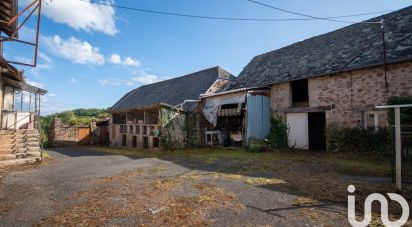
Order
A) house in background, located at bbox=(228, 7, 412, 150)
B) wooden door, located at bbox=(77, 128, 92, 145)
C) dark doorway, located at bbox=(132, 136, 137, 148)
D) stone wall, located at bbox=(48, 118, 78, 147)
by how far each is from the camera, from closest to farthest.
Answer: house in background, located at bbox=(228, 7, 412, 150) < dark doorway, located at bbox=(132, 136, 137, 148) < stone wall, located at bbox=(48, 118, 78, 147) < wooden door, located at bbox=(77, 128, 92, 145)

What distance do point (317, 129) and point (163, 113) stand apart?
31.9 feet

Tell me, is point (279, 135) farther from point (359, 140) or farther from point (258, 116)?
point (359, 140)

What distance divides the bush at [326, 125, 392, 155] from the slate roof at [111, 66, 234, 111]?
1028 centimetres

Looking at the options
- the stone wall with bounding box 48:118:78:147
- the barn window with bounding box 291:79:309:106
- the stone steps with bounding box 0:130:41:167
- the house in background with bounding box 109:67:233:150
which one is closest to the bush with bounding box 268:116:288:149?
the barn window with bounding box 291:79:309:106

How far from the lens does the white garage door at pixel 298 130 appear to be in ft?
44.8

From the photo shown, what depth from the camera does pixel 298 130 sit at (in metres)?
13.9

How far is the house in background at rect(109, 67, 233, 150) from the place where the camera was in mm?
15141

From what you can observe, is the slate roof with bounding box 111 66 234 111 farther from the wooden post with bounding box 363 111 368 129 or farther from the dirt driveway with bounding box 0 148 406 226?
the wooden post with bounding box 363 111 368 129

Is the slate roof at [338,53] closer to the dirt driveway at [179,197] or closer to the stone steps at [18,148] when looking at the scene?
the dirt driveway at [179,197]

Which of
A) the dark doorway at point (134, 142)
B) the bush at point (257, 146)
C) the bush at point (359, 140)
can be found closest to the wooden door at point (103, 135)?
the dark doorway at point (134, 142)

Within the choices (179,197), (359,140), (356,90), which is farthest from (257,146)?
(179,197)

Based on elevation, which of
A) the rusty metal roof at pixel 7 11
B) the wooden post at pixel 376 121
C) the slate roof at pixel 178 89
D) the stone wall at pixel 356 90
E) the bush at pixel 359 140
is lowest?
the bush at pixel 359 140

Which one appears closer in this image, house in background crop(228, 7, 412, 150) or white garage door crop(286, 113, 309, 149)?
house in background crop(228, 7, 412, 150)

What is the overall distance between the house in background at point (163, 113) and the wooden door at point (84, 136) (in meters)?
3.09
